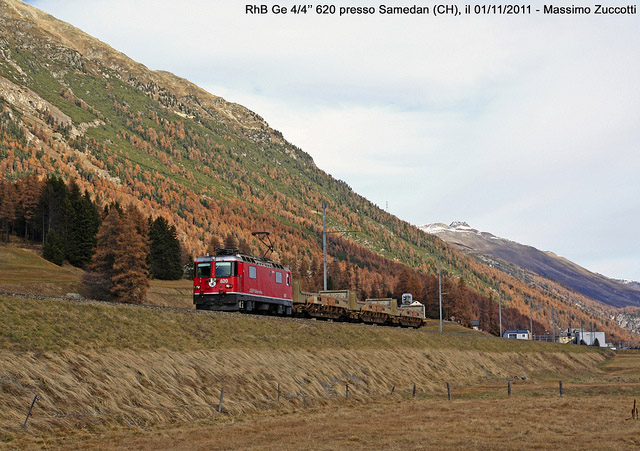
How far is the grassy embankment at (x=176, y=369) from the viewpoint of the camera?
20.8 meters

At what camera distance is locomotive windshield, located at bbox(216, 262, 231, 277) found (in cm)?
4238

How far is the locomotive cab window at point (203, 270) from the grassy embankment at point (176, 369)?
6183mm

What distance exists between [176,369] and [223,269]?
16.2 metres

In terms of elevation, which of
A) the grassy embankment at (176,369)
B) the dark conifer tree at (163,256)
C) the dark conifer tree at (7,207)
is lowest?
the grassy embankment at (176,369)

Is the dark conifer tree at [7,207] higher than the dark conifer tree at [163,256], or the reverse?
the dark conifer tree at [7,207]

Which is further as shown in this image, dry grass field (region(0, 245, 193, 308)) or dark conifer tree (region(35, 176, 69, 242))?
dark conifer tree (region(35, 176, 69, 242))

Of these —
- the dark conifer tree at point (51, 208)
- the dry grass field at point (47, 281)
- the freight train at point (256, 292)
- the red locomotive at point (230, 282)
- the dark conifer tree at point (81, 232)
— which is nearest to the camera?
the red locomotive at point (230, 282)

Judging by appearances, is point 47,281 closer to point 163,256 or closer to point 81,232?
point 81,232

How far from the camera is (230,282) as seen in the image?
4219 centimetres

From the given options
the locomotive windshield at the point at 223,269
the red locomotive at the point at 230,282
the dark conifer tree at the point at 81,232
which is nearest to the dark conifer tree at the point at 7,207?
the dark conifer tree at the point at 81,232

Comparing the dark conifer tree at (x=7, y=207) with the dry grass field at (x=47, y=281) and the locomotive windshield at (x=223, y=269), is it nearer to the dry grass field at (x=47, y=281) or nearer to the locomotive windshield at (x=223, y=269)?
the dry grass field at (x=47, y=281)

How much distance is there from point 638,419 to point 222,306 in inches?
1026

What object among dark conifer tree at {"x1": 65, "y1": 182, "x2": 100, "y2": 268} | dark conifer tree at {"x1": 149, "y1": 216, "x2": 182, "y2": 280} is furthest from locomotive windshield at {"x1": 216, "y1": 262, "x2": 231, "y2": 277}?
dark conifer tree at {"x1": 149, "y1": 216, "x2": 182, "y2": 280}

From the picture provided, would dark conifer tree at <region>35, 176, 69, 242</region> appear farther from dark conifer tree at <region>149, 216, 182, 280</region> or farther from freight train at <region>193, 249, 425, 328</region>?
freight train at <region>193, 249, 425, 328</region>
